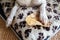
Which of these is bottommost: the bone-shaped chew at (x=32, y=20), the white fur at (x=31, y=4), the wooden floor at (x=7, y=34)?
the wooden floor at (x=7, y=34)

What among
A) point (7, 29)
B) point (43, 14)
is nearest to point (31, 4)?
point (43, 14)

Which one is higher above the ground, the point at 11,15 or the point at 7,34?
the point at 11,15

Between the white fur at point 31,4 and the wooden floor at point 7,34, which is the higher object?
the white fur at point 31,4

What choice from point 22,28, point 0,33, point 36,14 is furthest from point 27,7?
point 0,33

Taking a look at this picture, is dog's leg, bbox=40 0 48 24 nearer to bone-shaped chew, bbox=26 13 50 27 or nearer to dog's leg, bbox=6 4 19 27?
bone-shaped chew, bbox=26 13 50 27

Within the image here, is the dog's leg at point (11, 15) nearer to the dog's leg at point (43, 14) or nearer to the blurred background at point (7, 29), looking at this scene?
the blurred background at point (7, 29)

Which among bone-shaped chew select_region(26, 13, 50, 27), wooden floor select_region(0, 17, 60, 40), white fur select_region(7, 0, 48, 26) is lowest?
wooden floor select_region(0, 17, 60, 40)

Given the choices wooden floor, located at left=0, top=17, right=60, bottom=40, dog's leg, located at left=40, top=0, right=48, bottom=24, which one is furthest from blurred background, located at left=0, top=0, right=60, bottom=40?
dog's leg, located at left=40, top=0, right=48, bottom=24

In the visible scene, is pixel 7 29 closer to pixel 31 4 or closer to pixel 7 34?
pixel 7 34

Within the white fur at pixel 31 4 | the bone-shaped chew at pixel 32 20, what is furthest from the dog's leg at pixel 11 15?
the bone-shaped chew at pixel 32 20

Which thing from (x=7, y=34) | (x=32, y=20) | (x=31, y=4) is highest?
(x=31, y=4)

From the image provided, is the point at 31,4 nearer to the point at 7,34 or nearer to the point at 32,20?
the point at 32,20

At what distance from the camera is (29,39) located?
107 cm

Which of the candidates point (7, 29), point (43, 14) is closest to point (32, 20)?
point (43, 14)
